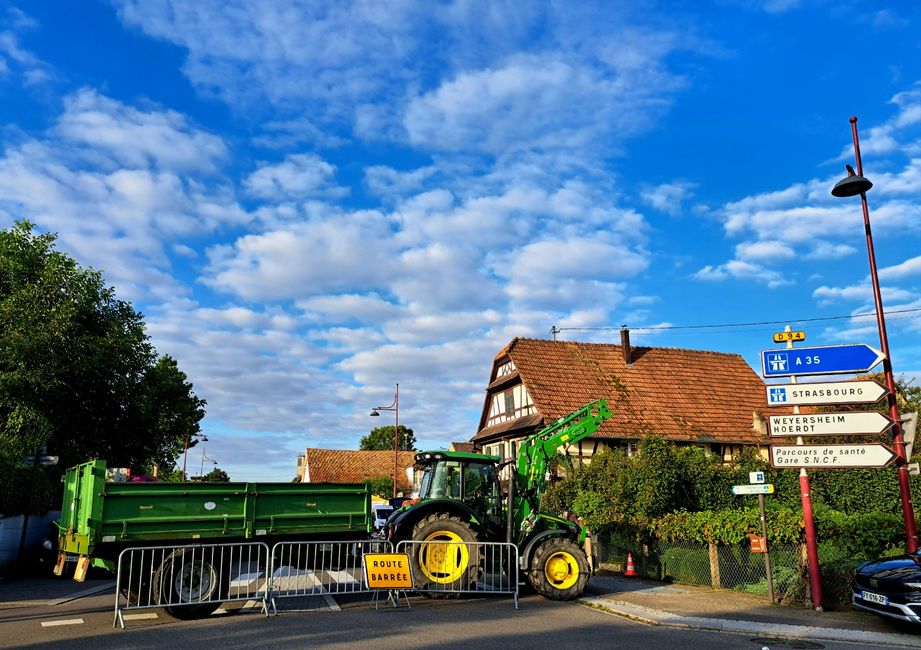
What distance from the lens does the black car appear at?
9.03 m

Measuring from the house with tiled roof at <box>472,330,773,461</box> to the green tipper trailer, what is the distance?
1929cm

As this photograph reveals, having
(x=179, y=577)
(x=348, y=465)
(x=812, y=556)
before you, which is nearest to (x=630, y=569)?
(x=812, y=556)

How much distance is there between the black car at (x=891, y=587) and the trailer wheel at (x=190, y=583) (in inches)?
354

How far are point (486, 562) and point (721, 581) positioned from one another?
5.09m

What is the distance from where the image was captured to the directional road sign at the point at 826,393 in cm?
1173

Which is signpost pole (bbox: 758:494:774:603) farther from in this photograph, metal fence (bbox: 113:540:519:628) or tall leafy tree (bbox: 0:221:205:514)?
tall leafy tree (bbox: 0:221:205:514)

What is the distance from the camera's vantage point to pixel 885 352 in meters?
11.6

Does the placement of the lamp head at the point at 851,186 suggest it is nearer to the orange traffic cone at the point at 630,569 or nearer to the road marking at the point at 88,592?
the orange traffic cone at the point at 630,569

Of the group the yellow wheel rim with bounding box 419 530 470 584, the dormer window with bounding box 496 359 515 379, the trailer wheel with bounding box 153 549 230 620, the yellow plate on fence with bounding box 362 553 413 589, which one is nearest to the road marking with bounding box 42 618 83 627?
the trailer wheel with bounding box 153 549 230 620

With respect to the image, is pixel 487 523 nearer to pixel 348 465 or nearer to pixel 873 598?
pixel 873 598

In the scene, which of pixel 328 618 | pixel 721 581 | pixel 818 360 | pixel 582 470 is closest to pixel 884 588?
pixel 818 360

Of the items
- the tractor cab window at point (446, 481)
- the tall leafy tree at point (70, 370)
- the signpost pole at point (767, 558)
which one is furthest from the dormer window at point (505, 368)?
the signpost pole at point (767, 558)

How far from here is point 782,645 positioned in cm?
889

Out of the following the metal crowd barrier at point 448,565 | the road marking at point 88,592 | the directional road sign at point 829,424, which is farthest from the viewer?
the road marking at point 88,592
